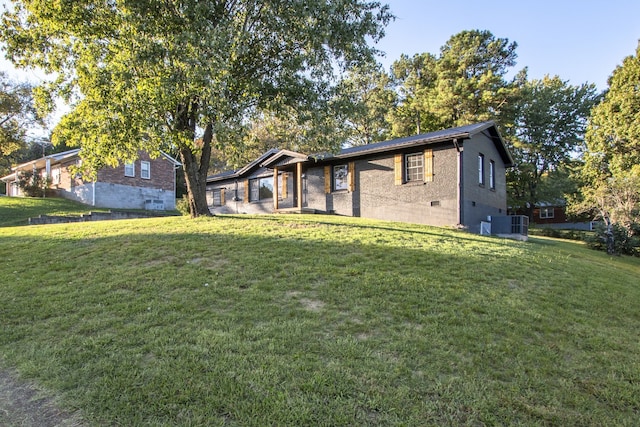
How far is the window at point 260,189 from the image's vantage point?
64.7 feet

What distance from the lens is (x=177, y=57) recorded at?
8.73 meters

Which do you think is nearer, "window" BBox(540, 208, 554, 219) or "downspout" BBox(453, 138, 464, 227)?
"downspout" BBox(453, 138, 464, 227)

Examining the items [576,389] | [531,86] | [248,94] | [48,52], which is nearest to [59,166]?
[48,52]

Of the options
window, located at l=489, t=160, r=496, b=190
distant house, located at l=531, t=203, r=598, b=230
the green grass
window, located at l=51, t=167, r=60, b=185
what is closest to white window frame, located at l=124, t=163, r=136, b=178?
the green grass

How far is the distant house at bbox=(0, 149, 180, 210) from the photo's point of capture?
77.3ft

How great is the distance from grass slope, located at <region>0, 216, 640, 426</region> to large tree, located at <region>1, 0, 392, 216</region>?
4.33 meters

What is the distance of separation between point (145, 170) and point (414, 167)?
66.6 feet

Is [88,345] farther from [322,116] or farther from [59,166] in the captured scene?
[59,166]

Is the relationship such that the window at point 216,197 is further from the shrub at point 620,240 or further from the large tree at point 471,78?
the shrub at point 620,240

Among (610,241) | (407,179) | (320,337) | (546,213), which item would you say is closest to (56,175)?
(407,179)

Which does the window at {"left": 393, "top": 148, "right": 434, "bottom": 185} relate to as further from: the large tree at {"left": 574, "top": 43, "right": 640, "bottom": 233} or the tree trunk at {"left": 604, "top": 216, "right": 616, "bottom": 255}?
the large tree at {"left": 574, "top": 43, "right": 640, "bottom": 233}

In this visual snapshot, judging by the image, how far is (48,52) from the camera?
406 inches

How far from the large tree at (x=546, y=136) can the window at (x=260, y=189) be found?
18.2m

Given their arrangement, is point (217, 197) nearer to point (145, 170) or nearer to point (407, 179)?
point (145, 170)
